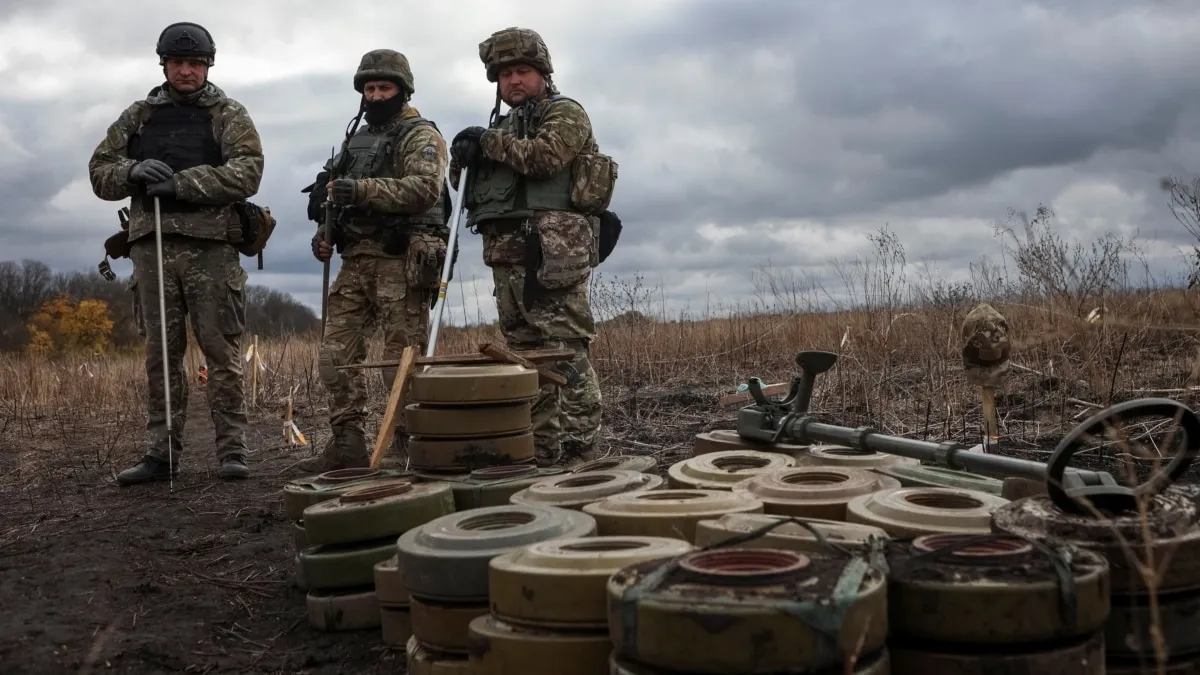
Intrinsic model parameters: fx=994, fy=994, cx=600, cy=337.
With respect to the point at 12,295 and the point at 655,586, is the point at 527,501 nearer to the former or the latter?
the point at 655,586

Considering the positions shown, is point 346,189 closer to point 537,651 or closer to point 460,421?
point 460,421

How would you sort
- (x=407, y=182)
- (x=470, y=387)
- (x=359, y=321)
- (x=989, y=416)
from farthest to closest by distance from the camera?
(x=359, y=321)
(x=407, y=182)
(x=989, y=416)
(x=470, y=387)

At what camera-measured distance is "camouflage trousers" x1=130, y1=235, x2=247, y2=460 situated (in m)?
5.88

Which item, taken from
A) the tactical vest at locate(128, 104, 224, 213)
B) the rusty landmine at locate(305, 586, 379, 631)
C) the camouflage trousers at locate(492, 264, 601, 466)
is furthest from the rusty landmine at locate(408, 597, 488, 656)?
the tactical vest at locate(128, 104, 224, 213)

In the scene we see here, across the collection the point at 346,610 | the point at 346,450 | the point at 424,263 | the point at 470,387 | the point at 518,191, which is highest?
the point at 518,191

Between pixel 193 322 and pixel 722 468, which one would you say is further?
pixel 193 322

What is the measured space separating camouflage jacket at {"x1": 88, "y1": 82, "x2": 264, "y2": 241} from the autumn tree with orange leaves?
32.5 meters

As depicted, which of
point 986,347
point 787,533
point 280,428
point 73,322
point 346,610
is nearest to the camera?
point 787,533

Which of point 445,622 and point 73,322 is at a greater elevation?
point 73,322

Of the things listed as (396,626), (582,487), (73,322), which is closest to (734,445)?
(582,487)

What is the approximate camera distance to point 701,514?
2783 mm

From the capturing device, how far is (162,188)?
5.68 meters

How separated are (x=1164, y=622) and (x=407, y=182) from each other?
4689 millimetres

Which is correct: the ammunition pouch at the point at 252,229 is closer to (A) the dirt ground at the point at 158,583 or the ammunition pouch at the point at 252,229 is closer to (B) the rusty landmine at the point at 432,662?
(A) the dirt ground at the point at 158,583
